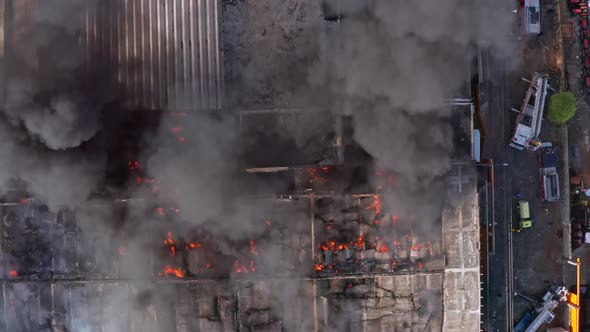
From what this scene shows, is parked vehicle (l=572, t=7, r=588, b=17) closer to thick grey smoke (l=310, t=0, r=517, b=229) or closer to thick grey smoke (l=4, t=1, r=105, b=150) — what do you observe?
thick grey smoke (l=310, t=0, r=517, b=229)

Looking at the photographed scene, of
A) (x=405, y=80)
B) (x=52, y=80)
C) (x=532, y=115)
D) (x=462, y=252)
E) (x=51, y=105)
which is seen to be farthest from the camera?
(x=532, y=115)

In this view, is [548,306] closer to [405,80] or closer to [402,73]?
[405,80]

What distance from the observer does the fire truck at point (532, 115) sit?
1358 centimetres

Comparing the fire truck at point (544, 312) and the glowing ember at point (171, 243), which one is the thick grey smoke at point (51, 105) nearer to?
the glowing ember at point (171, 243)

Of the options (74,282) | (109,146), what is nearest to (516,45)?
(109,146)

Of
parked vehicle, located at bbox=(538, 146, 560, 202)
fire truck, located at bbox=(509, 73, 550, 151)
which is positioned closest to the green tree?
fire truck, located at bbox=(509, 73, 550, 151)

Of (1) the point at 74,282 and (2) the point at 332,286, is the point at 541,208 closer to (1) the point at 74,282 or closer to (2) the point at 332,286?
(2) the point at 332,286

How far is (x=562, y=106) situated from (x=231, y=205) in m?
9.27

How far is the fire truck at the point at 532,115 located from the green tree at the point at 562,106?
0.88ft

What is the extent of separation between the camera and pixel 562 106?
1348 centimetres

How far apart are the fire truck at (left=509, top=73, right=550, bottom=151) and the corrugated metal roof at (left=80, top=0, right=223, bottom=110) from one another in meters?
8.22

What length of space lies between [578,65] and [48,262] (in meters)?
15.2

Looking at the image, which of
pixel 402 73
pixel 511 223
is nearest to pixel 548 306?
pixel 511 223

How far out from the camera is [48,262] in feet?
41.1
